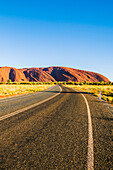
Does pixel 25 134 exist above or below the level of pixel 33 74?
below

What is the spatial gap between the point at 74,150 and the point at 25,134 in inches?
64.2

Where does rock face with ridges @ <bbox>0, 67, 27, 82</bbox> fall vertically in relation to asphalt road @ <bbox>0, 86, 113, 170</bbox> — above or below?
above

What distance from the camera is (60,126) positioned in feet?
15.5

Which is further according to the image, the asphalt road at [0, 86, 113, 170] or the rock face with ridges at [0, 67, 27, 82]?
the rock face with ridges at [0, 67, 27, 82]

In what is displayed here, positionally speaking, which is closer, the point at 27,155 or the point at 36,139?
the point at 27,155

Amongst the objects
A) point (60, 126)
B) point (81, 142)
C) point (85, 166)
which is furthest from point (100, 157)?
point (60, 126)

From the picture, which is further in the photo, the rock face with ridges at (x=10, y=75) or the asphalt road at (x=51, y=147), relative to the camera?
the rock face with ridges at (x=10, y=75)

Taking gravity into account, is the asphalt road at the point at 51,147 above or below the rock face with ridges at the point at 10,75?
below

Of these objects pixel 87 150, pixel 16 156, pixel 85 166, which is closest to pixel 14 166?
pixel 16 156

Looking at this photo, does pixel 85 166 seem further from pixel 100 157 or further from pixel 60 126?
pixel 60 126

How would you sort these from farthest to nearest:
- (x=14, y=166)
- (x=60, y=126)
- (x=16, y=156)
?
(x=60, y=126), (x=16, y=156), (x=14, y=166)

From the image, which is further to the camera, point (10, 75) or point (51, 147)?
point (10, 75)

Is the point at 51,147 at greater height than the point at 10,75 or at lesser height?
lesser

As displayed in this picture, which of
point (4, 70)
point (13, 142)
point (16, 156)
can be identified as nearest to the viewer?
point (16, 156)
